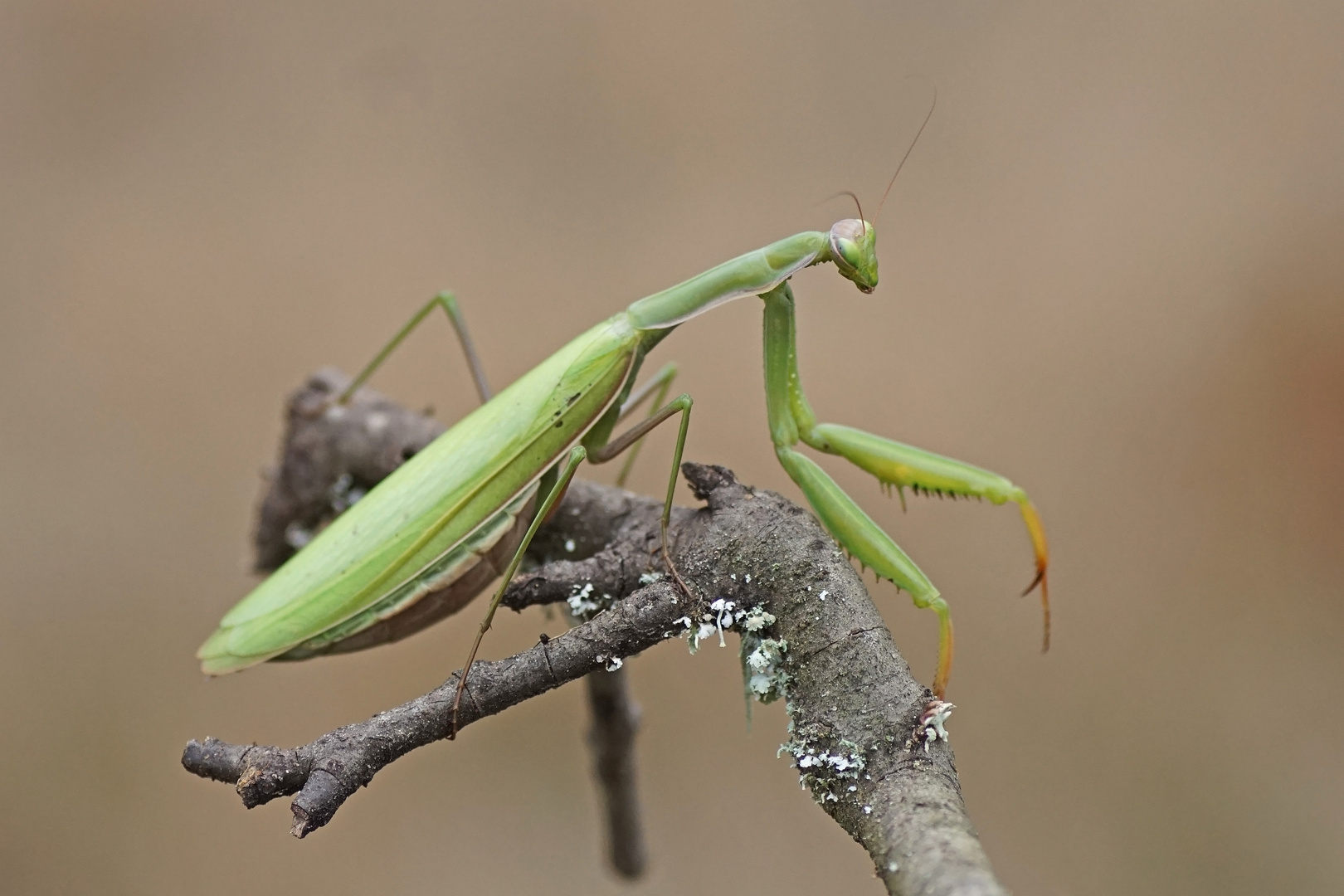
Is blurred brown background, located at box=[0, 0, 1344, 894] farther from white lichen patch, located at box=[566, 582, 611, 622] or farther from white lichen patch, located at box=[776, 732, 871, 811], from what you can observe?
white lichen patch, located at box=[776, 732, 871, 811]

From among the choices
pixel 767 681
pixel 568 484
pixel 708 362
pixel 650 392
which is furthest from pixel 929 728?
pixel 708 362

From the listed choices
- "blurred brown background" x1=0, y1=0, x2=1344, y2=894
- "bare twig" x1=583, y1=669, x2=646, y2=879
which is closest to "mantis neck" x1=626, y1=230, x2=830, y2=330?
"bare twig" x1=583, y1=669, x2=646, y2=879

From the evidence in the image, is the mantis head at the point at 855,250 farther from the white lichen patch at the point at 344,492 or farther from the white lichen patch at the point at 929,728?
the white lichen patch at the point at 344,492

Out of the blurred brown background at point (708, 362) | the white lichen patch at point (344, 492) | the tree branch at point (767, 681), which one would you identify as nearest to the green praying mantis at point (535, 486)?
the tree branch at point (767, 681)

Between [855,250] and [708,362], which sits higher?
[708,362]

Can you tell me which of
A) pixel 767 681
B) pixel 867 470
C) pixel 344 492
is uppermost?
pixel 344 492

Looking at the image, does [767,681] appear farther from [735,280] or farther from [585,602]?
[735,280]

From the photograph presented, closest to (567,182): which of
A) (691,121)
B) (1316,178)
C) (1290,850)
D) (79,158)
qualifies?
(691,121)

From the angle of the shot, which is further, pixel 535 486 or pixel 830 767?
pixel 535 486
